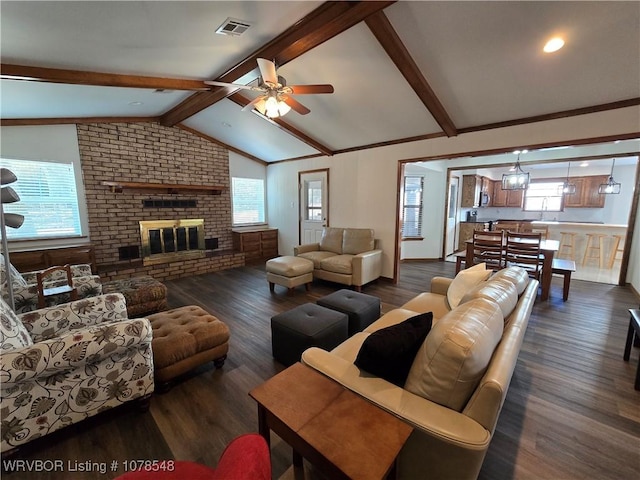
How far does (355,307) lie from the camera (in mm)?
2670

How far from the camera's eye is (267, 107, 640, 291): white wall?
10.0ft

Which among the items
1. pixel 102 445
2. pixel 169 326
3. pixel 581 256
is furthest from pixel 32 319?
pixel 581 256

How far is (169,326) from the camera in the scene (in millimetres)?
2270

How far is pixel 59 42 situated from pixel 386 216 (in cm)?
439

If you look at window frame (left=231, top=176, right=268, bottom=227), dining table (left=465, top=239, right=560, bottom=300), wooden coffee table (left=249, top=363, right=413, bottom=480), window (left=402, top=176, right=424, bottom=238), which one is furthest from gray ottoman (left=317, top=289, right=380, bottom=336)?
window frame (left=231, top=176, right=268, bottom=227)

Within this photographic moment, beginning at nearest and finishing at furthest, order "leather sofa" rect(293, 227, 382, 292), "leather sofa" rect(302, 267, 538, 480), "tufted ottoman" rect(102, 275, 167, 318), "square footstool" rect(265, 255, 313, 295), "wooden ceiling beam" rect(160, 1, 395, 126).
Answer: "leather sofa" rect(302, 267, 538, 480), "wooden ceiling beam" rect(160, 1, 395, 126), "tufted ottoman" rect(102, 275, 167, 318), "square footstool" rect(265, 255, 313, 295), "leather sofa" rect(293, 227, 382, 292)

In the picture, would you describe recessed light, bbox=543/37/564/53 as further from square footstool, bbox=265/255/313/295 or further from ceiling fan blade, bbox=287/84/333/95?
square footstool, bbox=265/255/313/295

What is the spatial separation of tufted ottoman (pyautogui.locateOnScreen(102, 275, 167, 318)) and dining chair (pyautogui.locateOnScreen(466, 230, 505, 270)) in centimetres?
468

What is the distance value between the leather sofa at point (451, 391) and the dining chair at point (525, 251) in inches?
126

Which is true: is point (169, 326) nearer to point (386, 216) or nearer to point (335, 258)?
point (335, 258)

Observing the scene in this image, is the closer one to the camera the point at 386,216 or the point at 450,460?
the point at 450,460

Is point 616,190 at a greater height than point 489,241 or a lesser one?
greater

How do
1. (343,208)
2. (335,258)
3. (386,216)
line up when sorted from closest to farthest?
(335,258) → (386,216) → (343,208)

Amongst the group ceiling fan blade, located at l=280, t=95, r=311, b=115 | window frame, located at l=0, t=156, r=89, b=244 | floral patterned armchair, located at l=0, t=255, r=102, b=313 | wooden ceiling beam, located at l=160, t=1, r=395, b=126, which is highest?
wooden ceiling beam, located at l=160, t=1, r=395, b=126
